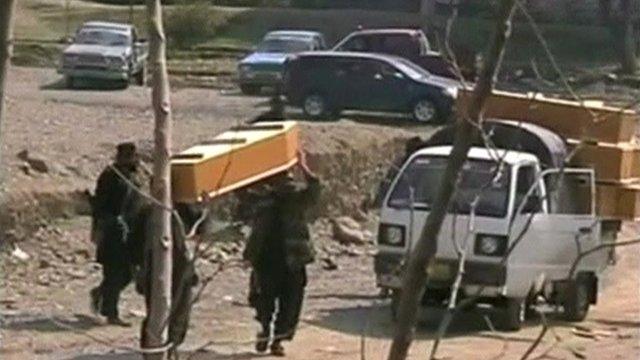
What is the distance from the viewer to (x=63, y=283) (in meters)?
22.0

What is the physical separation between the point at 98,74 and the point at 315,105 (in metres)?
7.72

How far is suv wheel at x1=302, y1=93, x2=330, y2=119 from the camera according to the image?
39875 mm

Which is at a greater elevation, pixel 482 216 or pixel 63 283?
pixel 482 216

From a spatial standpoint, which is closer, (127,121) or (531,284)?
(531,284)

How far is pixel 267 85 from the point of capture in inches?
1797

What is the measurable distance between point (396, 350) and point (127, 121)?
31.3 meters

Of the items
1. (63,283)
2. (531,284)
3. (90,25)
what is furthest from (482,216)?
(90,25)

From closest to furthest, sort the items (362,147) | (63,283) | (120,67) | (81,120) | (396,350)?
(396,350)
(63,283)
(362,147)
(81,120)
(120,67)

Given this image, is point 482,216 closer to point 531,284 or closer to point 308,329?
point 531,284

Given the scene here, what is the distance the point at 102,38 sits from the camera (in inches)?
1847

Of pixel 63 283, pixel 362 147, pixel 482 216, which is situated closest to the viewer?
pixel 482 216

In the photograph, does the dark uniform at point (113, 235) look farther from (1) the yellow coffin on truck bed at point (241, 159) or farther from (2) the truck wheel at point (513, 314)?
(2) the truck wheel at point (513, 314)

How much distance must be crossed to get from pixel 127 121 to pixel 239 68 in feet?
40.3

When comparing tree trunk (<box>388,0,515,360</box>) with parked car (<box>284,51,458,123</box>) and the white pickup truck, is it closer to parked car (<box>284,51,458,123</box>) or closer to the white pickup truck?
the white pickup truck
